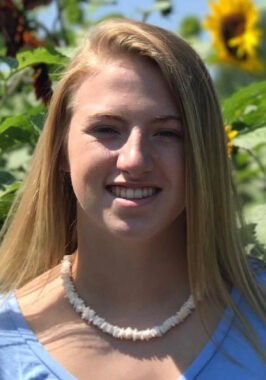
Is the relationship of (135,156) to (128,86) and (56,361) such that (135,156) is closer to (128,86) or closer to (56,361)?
(128,86)

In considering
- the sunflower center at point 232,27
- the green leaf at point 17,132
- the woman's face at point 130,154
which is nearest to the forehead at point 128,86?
the woman's face at point 130,154

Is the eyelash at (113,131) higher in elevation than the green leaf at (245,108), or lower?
lower

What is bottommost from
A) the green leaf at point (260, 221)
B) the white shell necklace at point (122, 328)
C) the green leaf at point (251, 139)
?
the white shell necklace at point (122, 328)

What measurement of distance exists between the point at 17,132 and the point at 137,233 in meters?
0.52

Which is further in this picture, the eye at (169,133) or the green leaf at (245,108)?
the green leaf at (245,108)

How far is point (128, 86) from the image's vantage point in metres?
1.65

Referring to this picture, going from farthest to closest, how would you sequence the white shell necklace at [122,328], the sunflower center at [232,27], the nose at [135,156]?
the sunflower center at [232,27] < the white shell necklace at [122,328] < the nose at [135,156]

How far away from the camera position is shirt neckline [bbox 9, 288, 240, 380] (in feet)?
5.43

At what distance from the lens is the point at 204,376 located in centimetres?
165

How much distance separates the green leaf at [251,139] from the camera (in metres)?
2.09

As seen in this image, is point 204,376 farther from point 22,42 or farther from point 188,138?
point 22,42

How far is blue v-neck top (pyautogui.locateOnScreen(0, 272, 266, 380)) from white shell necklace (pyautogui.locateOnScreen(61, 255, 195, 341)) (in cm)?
6

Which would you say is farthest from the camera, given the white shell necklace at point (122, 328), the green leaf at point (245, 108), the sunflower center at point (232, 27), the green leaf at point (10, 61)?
the sunflower center at point (232, 27)

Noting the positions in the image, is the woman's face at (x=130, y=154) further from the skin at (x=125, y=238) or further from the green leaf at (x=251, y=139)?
the green leaf at (x=251, y=139)
